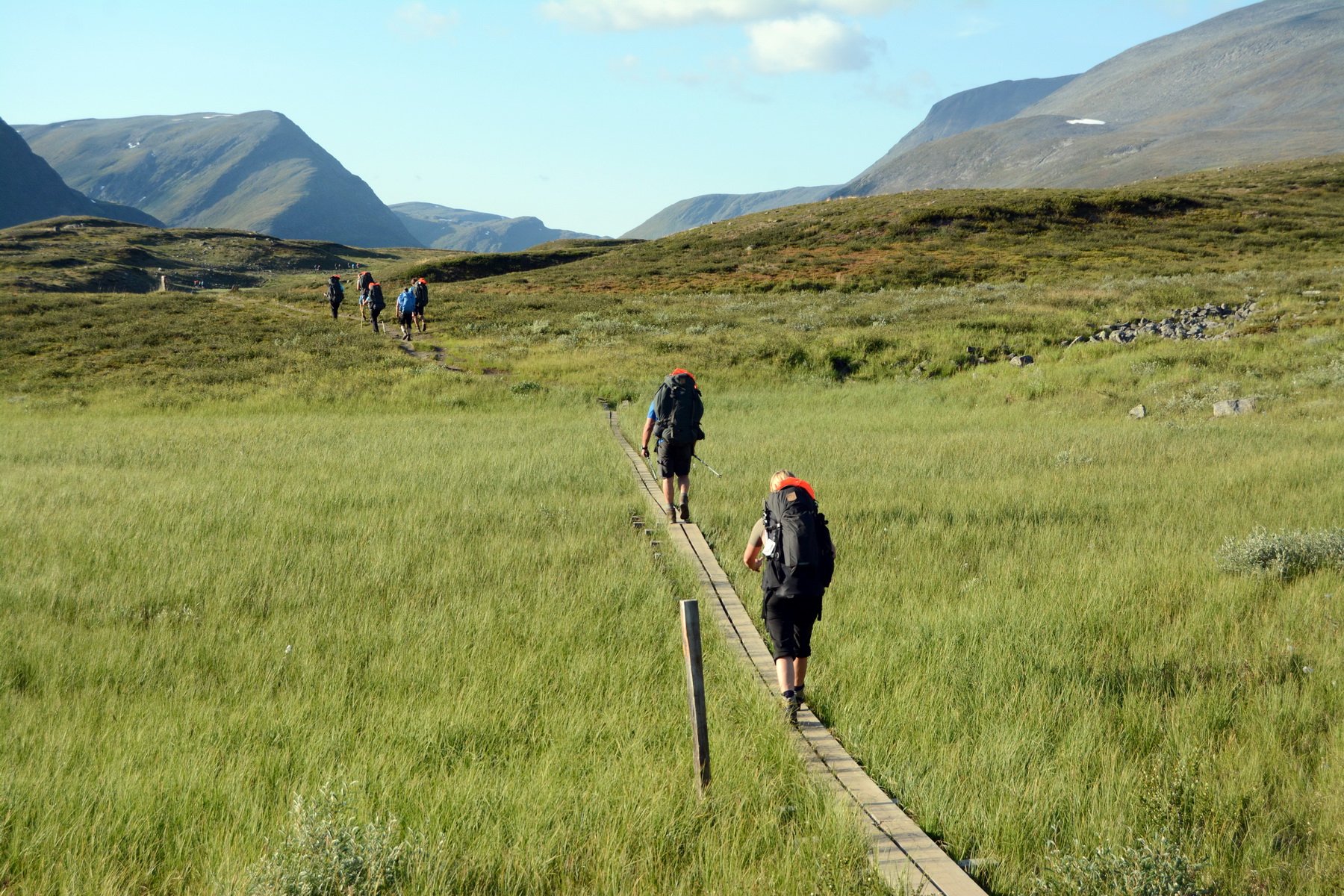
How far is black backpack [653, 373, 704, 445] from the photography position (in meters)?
11.0

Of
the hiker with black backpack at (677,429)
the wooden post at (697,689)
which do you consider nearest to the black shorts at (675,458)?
the hiker with black backpack at (677,429)

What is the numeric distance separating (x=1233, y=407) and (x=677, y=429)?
15.0m

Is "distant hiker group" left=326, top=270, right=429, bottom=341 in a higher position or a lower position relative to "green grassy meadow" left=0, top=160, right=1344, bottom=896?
higher

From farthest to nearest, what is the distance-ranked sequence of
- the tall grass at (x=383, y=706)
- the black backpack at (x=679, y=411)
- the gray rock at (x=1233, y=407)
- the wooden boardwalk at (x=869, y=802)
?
the gray rock at (x=1233, y=407) < the black backpack at (x=679, y=411) < the tall grass at (x=383, y=706) < the wooden boardwalk at (x=869, y=802)

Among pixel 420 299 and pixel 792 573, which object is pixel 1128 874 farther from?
pixel 420 299

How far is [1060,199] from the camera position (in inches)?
3103

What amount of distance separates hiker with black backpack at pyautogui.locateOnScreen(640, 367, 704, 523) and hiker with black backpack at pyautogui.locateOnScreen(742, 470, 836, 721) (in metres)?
5.33

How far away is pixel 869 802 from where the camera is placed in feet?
14.8

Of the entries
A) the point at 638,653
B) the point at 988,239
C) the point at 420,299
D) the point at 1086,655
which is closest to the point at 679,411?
the point at 638,653

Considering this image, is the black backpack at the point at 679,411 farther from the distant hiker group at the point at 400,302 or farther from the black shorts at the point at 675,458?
the distant hiker group at the point at 400,302

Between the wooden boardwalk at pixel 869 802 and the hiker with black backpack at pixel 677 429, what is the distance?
3.47 metres

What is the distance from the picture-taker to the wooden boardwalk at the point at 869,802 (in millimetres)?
3828

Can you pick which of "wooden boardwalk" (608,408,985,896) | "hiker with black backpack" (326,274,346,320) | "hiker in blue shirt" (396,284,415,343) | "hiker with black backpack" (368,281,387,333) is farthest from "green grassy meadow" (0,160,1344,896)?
"hiker with black backpack" (326,274,346,320)

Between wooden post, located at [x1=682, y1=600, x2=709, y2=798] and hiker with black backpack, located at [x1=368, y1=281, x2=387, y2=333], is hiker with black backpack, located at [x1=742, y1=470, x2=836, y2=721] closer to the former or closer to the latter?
wooden post, located at [x1=682, y1=600, x2=709, y2=798]
